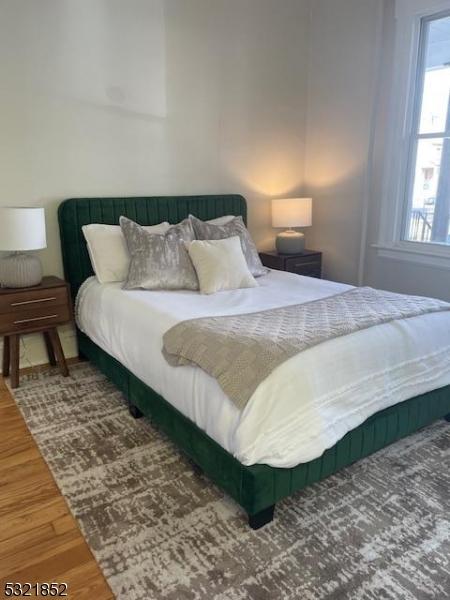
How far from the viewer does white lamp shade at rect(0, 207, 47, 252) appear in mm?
2711

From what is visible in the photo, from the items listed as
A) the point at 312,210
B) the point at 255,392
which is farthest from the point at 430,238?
the point at 255,392

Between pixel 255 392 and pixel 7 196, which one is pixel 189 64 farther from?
pixel 255 392

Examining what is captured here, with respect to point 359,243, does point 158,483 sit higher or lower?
lower

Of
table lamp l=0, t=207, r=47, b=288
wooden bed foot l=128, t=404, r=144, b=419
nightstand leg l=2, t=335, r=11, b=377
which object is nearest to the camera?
wooden bed foot l=128, t=404, r=144, b=419

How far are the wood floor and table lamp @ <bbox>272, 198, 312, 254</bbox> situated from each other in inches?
116

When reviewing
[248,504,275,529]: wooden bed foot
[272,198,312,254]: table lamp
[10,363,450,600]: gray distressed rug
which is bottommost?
[10,363,450,600]: gray distressed rug

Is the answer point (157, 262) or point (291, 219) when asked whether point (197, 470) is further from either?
point (291, 219)

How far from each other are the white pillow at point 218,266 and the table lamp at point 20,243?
100cm

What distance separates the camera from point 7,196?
3051 mm

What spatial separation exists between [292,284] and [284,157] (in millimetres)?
1808

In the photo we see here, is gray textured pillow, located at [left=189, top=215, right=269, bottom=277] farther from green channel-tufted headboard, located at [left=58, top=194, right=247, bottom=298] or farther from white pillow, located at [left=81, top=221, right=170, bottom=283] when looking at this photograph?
white pillow, located at [left=81, top=221, right=170, bottom=283]

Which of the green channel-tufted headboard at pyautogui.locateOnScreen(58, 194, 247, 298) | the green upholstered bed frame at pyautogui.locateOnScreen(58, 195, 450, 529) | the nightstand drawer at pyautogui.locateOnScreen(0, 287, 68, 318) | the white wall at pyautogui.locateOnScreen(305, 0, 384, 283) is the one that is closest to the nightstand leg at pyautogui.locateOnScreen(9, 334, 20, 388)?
the nightstand drawer at pyautogui.locateOnScreen(0, 287, 68, 318)

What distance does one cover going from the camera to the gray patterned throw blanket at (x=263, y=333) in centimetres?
173

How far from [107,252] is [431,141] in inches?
105
